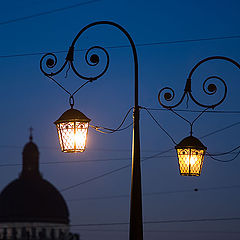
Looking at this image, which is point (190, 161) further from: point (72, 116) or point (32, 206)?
point (32, 206)

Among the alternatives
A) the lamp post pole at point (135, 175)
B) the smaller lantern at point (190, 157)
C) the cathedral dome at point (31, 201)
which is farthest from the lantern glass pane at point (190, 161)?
the cathedral dome at point (31, 201)

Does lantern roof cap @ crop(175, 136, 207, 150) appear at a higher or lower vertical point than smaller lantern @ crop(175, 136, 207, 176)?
higher

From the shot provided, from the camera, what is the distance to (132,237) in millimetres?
9453

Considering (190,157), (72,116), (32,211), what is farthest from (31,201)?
(72,116)

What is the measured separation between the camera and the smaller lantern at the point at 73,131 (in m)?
9.68

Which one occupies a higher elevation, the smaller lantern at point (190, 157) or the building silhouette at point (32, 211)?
the building silhouette at point (32, 211)

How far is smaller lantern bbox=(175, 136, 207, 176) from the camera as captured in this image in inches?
398

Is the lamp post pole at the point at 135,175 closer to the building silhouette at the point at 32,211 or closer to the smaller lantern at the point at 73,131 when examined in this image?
the smaller lantern at the point at 73,131

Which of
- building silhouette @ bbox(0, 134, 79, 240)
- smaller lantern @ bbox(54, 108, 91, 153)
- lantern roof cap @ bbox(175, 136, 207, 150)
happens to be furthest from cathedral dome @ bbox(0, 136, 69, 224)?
smaller lantern @ bbox(54, 108, 91, 153)

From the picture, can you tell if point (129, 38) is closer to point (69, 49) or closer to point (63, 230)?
point (69, 49)

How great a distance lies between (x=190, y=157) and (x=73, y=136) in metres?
1.16

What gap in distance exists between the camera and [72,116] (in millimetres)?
9750

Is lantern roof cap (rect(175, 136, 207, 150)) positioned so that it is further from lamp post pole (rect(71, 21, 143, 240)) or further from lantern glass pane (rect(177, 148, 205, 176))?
lamp post pole (rect(71, 21, 143, 240))

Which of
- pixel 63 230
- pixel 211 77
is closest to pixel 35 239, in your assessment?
pixel 63 230
